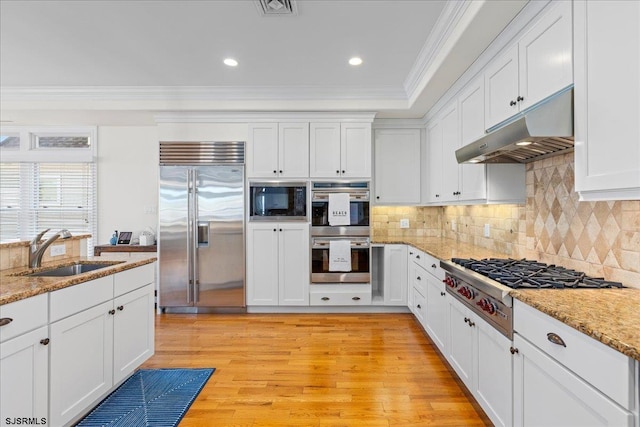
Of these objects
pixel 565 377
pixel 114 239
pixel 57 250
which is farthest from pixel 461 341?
pixel 114 239

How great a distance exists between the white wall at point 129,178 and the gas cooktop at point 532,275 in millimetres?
4124

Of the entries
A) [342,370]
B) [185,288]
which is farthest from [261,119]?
[342,370]

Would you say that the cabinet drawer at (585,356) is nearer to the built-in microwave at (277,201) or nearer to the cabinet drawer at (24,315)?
the cabinet drawer at (24,315)

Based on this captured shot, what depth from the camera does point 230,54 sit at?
2.89 m

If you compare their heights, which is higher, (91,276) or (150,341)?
(91,276)

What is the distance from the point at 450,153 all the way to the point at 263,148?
2.13 m

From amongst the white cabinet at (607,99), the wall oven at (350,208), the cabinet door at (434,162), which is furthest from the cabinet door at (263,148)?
the white cabinet at (607,99)

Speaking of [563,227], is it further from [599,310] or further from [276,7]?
[276,7]

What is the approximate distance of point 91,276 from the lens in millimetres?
1903

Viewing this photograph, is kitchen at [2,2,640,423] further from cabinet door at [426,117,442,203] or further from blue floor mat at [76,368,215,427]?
blue floor mat at [76,368,215,427]

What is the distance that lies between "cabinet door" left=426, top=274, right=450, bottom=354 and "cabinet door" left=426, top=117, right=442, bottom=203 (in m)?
1.16

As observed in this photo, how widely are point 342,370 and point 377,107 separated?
2.84 m

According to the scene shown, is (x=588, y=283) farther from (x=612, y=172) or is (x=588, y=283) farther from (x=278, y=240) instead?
(x=278, y=240)

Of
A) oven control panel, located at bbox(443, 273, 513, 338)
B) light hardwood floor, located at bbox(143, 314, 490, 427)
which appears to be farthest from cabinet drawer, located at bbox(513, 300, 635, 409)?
light hardwood floor, located at bbox(143, 314, 490, 427)
